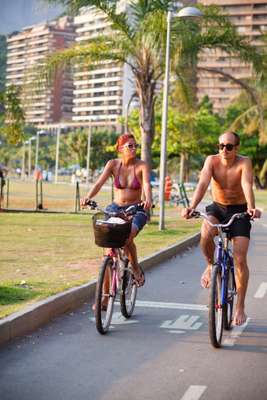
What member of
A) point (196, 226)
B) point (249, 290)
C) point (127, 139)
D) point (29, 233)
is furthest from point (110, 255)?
point (196, 226)

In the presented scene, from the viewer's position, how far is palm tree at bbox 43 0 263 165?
71.4 ft

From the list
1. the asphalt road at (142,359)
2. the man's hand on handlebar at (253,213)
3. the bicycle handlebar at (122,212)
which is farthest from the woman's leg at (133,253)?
the man's hand on handlebar at (253,213)

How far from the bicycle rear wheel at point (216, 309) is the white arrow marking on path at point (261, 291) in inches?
121

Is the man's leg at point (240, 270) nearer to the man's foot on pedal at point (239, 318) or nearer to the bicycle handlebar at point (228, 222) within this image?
the man's foot on pedal at point (239, 318)

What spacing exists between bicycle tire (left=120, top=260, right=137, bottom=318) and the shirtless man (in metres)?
0.89

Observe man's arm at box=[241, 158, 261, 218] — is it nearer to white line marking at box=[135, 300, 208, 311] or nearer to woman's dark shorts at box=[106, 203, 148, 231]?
woman's dark shorts at box=[106, 203, 148, 231]

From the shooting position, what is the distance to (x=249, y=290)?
11.0 metres

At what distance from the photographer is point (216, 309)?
735 cm

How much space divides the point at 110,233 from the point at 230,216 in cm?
105

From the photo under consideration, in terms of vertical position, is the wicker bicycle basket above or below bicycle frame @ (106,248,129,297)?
above

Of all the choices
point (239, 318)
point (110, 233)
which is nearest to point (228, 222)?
point (239, 318)

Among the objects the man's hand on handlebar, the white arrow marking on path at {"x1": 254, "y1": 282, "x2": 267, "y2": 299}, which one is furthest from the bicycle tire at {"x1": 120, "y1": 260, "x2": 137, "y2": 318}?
the white arrow marking on path at {"x1": 254, "y1": 282, "x2": 267, "y2": 299}

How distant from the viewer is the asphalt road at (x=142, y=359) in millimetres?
5723

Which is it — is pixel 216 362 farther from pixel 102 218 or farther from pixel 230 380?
pixel 102 218
